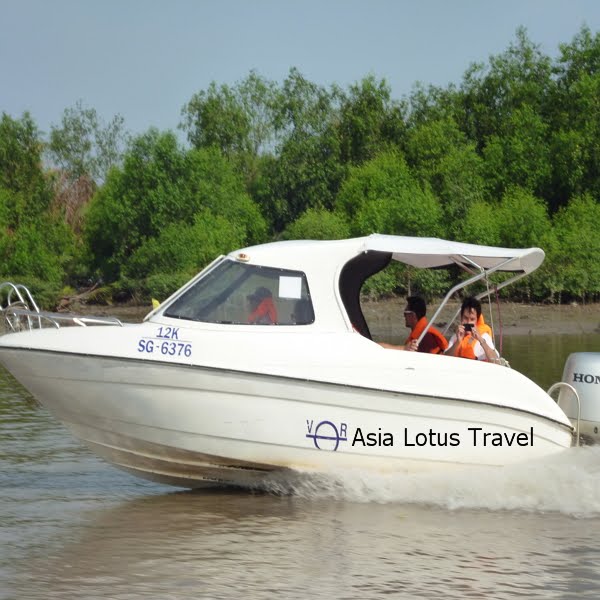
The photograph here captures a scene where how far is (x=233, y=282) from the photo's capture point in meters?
9.17

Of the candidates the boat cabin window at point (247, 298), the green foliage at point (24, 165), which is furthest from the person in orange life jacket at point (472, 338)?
the green foliage at point (24, 165)

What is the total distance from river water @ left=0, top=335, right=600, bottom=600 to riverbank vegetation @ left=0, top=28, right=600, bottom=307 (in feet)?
91.6

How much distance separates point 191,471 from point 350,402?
5.10 feet

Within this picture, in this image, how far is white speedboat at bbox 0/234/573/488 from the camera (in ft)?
28.8

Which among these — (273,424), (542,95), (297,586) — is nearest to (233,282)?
(273,424)

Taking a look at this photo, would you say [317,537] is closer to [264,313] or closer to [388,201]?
[264,313]

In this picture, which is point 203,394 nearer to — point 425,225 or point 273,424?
point 273,424

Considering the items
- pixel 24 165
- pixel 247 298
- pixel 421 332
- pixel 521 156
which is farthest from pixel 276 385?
pixel 24 165

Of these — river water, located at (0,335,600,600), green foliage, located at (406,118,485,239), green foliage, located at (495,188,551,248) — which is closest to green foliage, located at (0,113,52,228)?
green foliage, located at (406,118,485,239)

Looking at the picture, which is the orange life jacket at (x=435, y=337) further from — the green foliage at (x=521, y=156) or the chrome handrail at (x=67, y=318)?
the green foliage at (x=521, y=156)

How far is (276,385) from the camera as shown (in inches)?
344

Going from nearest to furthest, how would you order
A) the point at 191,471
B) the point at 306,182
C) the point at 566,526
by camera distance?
the point at 566,526
the point at 191,471
the point at 306,182

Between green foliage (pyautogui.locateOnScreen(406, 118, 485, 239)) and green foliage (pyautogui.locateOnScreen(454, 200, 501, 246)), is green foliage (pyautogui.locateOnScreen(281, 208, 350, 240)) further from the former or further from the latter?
green foliage (pyautogui.locateOnScreen(454, 200, 501, 246))

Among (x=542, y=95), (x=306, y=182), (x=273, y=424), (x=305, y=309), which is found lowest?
(x=273, y=424)
